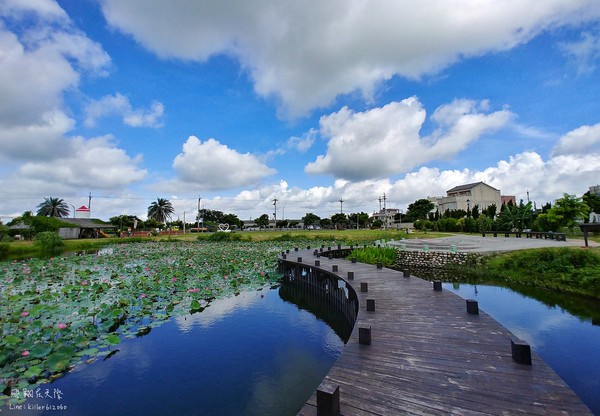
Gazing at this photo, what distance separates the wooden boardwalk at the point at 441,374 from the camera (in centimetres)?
322

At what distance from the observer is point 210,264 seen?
17.0 meters

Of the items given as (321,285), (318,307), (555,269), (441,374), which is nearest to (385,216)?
(555,269)

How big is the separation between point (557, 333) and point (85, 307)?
13548 millimetres

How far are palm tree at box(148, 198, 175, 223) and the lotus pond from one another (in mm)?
55692

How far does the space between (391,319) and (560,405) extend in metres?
3.35

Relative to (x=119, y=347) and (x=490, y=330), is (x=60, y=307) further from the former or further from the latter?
(x=490, y=330)

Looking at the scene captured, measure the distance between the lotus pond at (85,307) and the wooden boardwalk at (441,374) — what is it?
5.45m

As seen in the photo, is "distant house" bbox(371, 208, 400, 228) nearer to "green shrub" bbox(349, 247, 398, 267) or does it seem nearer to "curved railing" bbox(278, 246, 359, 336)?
"green shrub" bbox(349, 247, 398, 267)

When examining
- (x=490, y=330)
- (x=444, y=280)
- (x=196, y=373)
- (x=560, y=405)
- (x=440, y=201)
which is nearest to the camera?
(x=560, y=405)

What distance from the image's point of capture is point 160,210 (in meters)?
69.1

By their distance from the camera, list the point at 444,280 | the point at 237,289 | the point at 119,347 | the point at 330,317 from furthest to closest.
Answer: the point at 444,280, the point at 237,289, the point at 330,317, the point at 119,347

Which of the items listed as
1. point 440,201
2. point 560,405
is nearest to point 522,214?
point 440,201

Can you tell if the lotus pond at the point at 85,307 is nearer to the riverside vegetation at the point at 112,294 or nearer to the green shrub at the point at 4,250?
the riverside vegetation at the point at 112,294

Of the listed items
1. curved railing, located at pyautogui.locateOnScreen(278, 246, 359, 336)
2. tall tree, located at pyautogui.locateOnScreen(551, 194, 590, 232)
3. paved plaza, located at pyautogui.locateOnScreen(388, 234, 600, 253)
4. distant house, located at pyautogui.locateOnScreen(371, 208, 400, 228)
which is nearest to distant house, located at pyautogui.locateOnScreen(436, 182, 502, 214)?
distant house, located at pyautogui.locateOnScreen(371, 208, 400, 228)
